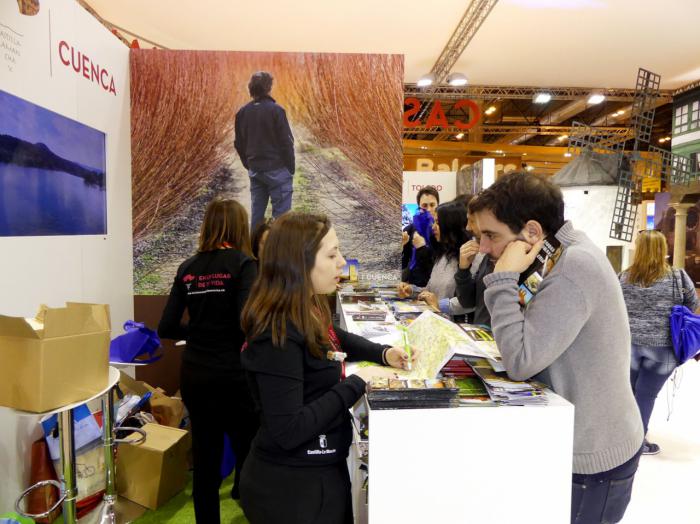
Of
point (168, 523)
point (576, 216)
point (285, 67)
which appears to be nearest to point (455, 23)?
point (285, 67)

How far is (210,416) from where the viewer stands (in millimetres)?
2336

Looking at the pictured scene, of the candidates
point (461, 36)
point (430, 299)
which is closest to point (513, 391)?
point (430, 299)

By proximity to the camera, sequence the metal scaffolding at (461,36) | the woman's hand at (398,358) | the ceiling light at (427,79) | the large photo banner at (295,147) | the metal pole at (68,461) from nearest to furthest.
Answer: the woman's hand at (398,358) → the metal pole at (68,461) → the large photo banner at (295,147) → the metal scaffolding at (461,36) → the ceiling light at (427,79)

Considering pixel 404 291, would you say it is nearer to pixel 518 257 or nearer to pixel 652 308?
pixel 652 308

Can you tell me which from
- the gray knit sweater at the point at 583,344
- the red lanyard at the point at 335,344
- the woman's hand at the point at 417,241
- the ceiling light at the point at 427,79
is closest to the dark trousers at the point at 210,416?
the red lanyard at the point at 335,344

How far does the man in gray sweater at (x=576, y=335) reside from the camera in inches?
47.9

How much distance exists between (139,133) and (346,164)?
166 centimetres

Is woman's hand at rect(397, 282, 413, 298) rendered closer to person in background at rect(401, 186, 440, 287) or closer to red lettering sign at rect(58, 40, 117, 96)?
person in background at rect(401, 186, 440, 287)

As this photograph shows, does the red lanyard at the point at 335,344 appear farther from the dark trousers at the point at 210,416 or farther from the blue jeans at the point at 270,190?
the blue jeans at the point at 270,190

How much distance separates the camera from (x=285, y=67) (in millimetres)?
4254

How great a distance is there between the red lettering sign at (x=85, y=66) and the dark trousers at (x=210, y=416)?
1943mm

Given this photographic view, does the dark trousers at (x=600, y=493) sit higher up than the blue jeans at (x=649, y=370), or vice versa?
the dark trousers at (x=600, y=493)

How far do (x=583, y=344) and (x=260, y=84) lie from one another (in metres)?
3.67

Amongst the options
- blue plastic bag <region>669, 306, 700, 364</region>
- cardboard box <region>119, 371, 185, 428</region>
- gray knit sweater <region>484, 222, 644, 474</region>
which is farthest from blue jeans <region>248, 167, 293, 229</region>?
gray knit sweater <region>484, 222, 644, 474</region>
